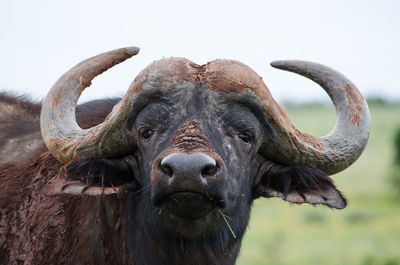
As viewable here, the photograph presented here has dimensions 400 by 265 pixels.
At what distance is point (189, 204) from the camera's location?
4.31 m

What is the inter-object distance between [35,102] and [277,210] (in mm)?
17478

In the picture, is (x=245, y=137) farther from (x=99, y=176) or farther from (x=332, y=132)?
(x=99, y=176)

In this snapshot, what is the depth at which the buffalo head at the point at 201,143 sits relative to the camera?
448cm

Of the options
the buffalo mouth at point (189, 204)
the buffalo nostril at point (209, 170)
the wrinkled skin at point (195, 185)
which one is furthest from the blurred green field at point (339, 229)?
the buffalo nostril at point (209, 170)

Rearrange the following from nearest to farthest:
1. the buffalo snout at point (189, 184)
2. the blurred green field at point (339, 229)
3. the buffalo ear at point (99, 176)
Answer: the buffalo snout at point (189, 184) < the buffalo ear at point (99, 176) < the blurred green field at point (339, 229)

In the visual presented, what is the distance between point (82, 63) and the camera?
5.46 metres

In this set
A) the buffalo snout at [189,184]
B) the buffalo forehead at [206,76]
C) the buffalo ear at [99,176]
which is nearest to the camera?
the buffalo snout at [189,184]

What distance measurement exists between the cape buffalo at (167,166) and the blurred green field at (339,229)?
6.30 metres

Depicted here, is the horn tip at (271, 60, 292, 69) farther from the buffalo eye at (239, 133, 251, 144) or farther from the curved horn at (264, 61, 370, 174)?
the buffalo eye at (239, 133, 251, 144)

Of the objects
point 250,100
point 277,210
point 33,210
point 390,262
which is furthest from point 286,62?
point 277,210

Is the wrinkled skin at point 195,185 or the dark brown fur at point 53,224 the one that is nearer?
the wrinkled skin at point 195,185

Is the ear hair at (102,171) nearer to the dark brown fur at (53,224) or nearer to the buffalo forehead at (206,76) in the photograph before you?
the dark brown fur at (53,224)

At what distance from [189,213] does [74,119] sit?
4.99 feet

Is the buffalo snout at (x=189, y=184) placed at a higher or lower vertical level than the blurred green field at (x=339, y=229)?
higher
